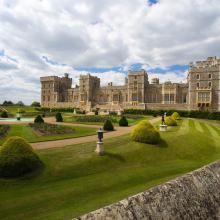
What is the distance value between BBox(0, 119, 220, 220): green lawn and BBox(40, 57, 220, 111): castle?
5311cm

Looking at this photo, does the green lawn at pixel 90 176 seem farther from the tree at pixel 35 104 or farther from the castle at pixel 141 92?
the tree at pixel 35 104

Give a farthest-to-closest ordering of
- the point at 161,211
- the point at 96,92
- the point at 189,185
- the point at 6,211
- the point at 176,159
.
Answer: the point at 96,92
the point at 176,159
the point at 6,211
the point at 189,185
the point at 161,211

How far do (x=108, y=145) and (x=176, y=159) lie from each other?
5435 mm

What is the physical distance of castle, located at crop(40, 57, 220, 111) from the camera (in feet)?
229

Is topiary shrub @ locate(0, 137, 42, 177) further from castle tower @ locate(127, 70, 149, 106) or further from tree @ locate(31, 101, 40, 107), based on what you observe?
tree @ locate(31, 101, 40, 107)

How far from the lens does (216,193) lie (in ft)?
16.0

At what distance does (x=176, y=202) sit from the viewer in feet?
12.9

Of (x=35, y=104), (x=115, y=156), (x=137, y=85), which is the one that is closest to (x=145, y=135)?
(x=115, y=156)

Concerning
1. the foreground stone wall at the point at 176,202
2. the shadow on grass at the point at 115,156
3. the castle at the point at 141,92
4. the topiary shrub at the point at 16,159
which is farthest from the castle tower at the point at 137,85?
the foreground stone wall at the point at 176,202

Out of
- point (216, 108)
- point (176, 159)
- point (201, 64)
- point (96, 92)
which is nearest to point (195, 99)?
point (216, 108)

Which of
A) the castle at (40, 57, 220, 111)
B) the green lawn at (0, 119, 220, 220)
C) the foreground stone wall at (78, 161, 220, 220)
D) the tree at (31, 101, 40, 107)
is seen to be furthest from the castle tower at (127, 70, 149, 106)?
the foreground stone wall at (78, 161, 220, 220)

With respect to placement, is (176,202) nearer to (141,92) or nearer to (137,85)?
(141,92)

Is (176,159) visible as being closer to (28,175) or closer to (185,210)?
(28,175)

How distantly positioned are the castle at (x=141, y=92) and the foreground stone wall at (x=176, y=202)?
68.0 m
